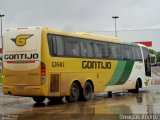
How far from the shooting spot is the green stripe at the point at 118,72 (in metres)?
24.2

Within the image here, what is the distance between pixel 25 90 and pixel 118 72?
295 inches

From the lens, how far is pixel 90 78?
2177 centimetres

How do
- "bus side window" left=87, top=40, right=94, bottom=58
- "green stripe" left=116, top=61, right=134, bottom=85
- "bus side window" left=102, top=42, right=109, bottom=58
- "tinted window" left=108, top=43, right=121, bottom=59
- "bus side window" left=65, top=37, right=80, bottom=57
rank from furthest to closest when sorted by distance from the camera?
"green stripe" left=116, top=61, right=134, bottom=85 < "tinted window" left=108, top=43, right=121, bottom=59 < "bus side window" left=102, top=42, right=109, bottom=58 < "bus side window" left=87, top=40, right=94, bottom=58 < "bus side window" left=65, top=37, right=80, bottom=57

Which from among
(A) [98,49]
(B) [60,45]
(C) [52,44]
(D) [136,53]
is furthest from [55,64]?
(D) [136,53]

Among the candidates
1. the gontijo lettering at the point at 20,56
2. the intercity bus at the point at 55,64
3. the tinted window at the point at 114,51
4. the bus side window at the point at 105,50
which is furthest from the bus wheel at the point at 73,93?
the tinted window at the point at 114,51

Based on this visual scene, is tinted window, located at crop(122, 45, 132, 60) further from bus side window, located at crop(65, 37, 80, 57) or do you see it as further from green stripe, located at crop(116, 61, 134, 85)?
bus side window, located at crop(65, 37, 80, 57)

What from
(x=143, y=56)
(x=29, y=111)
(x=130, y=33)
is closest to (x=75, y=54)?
(x=29, y=111)

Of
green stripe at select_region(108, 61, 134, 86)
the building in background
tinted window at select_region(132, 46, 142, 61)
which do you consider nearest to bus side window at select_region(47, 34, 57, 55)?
green stripe at select_region(108, 61, 134, 86)

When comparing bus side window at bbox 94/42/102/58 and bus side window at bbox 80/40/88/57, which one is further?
bus side window at bbox 94/42/102/58

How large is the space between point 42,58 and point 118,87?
7428 millimetres

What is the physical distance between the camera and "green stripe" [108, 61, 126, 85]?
24.2 meters

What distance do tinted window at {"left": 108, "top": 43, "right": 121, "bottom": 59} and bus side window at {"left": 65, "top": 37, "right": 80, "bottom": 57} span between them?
330 centimetres

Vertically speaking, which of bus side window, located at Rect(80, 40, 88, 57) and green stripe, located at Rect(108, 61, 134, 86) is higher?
bus side window, located at Rect(80, 40, 88, 57)

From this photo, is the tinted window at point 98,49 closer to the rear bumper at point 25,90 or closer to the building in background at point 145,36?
the rear bumper at point 25,90
